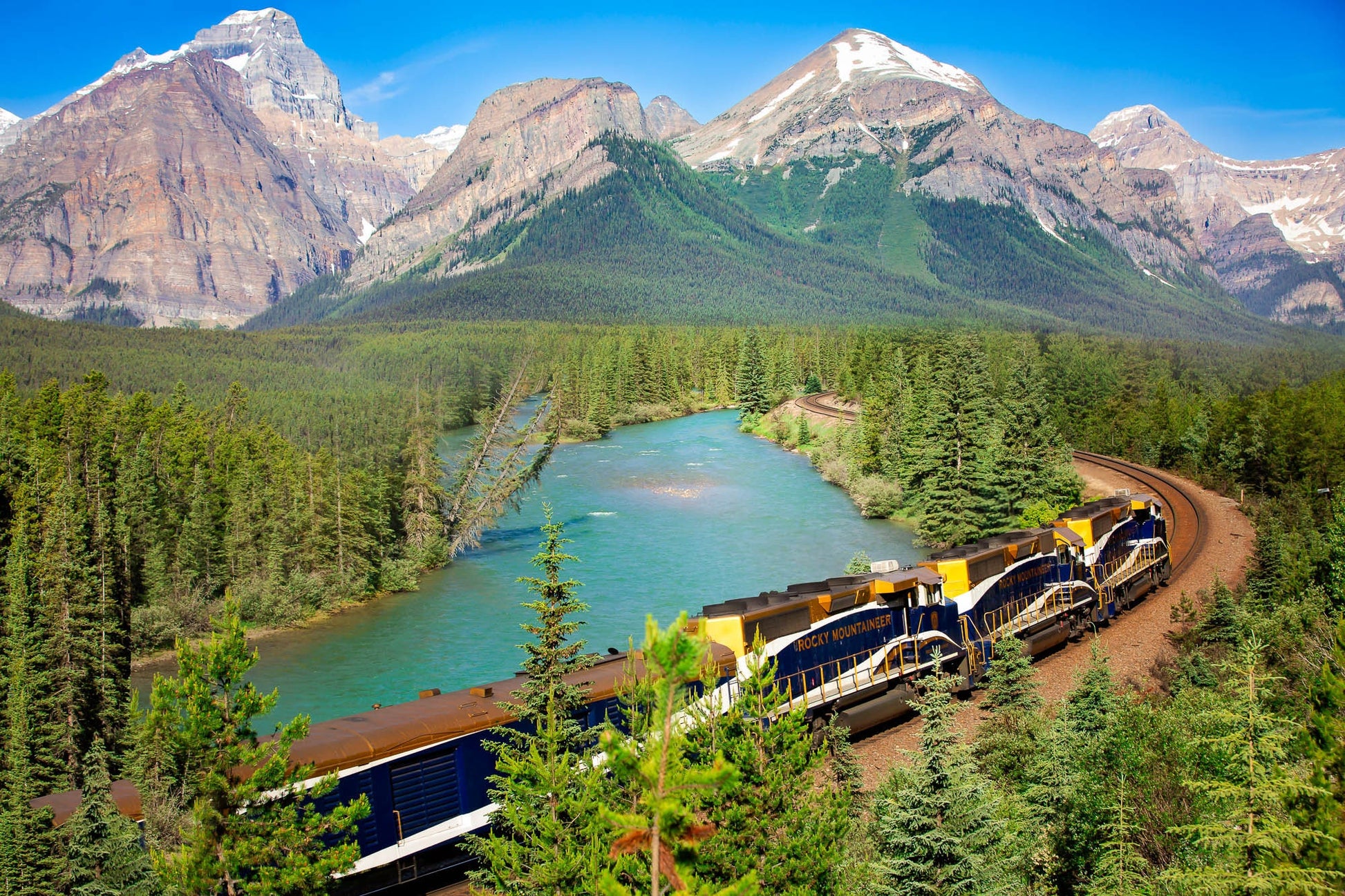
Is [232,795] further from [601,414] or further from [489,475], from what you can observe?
[601,414]

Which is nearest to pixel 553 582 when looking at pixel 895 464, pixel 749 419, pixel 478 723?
pixel 478 723

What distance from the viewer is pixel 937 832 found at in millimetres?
14109

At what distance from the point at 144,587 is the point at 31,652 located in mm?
18207

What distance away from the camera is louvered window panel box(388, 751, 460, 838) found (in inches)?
678

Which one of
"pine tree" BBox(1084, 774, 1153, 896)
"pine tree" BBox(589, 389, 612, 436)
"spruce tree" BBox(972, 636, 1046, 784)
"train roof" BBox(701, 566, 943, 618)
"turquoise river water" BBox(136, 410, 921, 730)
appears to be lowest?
"turquoise river water" BBox(136, 410, 921, 730)

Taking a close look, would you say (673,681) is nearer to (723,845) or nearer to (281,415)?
(723,845)

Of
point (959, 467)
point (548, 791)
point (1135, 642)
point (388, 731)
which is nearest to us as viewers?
point (548, 791)

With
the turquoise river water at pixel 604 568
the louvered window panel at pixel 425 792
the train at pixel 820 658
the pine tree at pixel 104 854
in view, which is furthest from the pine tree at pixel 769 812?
the turquoise river water at pixel 604 568

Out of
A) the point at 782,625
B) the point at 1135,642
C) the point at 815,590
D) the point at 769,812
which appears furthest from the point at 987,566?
the point at 769,812

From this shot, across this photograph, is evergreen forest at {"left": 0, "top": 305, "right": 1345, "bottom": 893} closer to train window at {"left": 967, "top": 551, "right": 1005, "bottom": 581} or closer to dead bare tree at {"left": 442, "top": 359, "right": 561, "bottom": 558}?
dead bare tree at {"left": 442, "top": 359, "right": 561, "bottom": 558}

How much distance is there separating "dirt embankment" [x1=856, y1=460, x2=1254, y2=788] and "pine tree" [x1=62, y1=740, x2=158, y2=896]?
43.0 ft

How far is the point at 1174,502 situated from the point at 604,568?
Result: 122ft

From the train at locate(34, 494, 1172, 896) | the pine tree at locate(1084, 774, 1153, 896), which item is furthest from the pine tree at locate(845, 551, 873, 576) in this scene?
the pine tree at locate(1084, 774, 1153, 896)

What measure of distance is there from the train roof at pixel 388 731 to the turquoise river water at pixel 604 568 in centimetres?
1259
